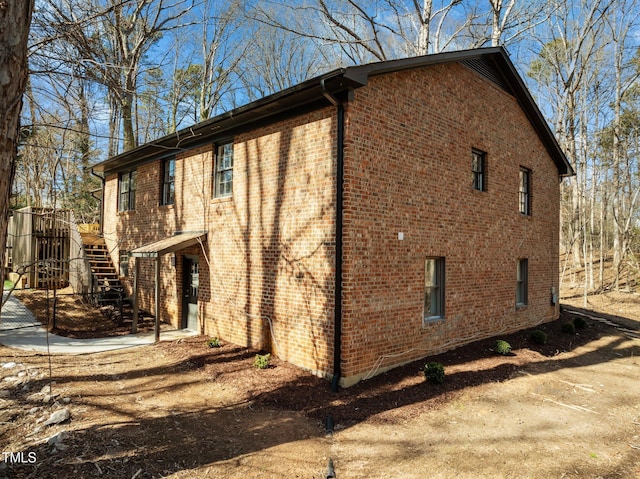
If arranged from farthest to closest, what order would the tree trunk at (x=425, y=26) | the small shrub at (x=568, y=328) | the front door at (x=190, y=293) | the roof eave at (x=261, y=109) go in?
the tree trunk at (x=425, y=26)
the small shrub at (x=568, y=328)
the front door at (x=190, y=293)
the roof eave at (x=261, y=109)

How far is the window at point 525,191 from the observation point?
12.3 meters

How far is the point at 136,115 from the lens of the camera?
955 inches

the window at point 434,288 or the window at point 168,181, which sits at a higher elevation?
the window at point 168,181

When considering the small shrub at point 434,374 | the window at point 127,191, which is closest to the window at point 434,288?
the small shrub at point 434,374

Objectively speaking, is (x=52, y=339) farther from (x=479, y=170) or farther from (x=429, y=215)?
(x=479, y=170)

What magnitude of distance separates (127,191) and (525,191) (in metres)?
13.2

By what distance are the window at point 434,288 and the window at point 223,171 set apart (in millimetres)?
5104

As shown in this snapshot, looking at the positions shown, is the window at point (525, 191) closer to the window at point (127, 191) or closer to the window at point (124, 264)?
the window at point (127, 191)

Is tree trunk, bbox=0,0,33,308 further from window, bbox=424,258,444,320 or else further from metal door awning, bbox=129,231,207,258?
window, bbox=424,258,444,320

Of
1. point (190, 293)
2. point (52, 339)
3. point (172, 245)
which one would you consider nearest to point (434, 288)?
point (172, 245)

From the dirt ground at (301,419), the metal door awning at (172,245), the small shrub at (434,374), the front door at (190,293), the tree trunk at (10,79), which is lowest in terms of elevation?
the dirt ground at (301,419)

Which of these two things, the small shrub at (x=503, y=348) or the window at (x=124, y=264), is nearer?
the small shrub at (x=503, y=348)

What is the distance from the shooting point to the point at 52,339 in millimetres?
9977

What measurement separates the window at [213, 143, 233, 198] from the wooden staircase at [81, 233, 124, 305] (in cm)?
573
